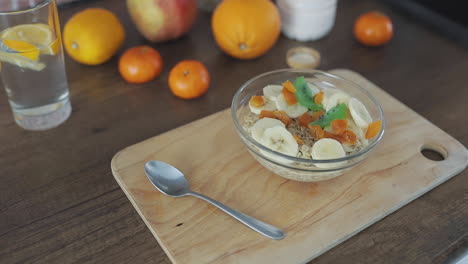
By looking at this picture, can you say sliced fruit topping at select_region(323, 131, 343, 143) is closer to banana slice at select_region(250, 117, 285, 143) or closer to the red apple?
banana slice at select_region(250, 117, 285, 143)

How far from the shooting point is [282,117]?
95 centimetres

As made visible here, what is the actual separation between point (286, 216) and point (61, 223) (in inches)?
16.6

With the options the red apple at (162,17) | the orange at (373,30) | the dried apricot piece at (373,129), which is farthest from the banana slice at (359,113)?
→ the red apple at (162,17)

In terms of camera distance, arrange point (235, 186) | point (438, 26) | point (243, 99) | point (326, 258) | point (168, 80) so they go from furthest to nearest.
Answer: point (438, 26), point (168, 80), point (243, 99), point (235, 186), point (326, 258)

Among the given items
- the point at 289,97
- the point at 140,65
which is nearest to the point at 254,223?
the point at 289,97

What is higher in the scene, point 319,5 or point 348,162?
point 319,5

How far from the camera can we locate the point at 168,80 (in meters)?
1.21

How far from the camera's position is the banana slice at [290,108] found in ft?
3.23

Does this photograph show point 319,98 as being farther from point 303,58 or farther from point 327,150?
point 303,58

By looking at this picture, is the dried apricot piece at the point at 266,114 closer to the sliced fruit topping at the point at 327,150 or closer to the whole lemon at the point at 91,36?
the sliced fruit topping at the point at 327,150

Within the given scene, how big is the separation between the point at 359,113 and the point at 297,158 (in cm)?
22

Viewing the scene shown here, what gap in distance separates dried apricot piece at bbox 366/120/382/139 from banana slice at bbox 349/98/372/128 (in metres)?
0.01

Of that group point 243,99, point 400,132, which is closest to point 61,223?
point 243,99

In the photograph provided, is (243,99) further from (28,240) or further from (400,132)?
(28,240)
